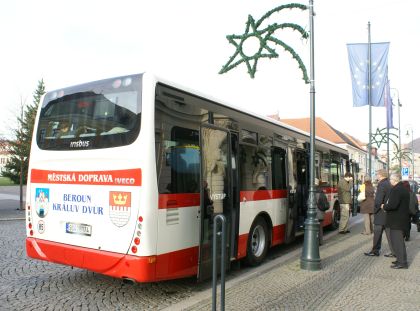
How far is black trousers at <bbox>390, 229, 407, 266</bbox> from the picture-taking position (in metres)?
7.49

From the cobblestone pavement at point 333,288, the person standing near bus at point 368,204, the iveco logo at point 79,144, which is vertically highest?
the iveco logo at point 79,144

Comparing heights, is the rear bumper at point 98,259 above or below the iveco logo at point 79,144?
below

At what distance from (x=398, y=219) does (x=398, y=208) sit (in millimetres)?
203

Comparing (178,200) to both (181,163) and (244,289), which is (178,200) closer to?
(181,163)

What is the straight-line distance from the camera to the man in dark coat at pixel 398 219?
749cm

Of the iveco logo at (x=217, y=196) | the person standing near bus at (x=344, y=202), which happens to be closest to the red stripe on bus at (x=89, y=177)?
the iveco logo at (x=217, y=196)

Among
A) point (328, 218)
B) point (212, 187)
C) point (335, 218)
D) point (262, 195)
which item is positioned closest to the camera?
point (212, 187)

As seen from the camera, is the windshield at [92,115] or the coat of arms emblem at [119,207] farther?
the windshield at [92,115]

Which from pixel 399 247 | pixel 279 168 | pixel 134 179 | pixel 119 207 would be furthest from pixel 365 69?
pixel 119 207

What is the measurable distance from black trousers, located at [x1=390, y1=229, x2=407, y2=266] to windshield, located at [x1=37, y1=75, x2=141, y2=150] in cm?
525

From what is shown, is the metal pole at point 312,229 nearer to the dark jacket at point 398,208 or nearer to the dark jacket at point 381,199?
the dark jacket at point 398,208

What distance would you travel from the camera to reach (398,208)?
24.8 ft

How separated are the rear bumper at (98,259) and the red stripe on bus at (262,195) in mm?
2549

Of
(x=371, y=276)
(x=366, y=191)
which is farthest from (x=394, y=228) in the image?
(x=366, y=191)
